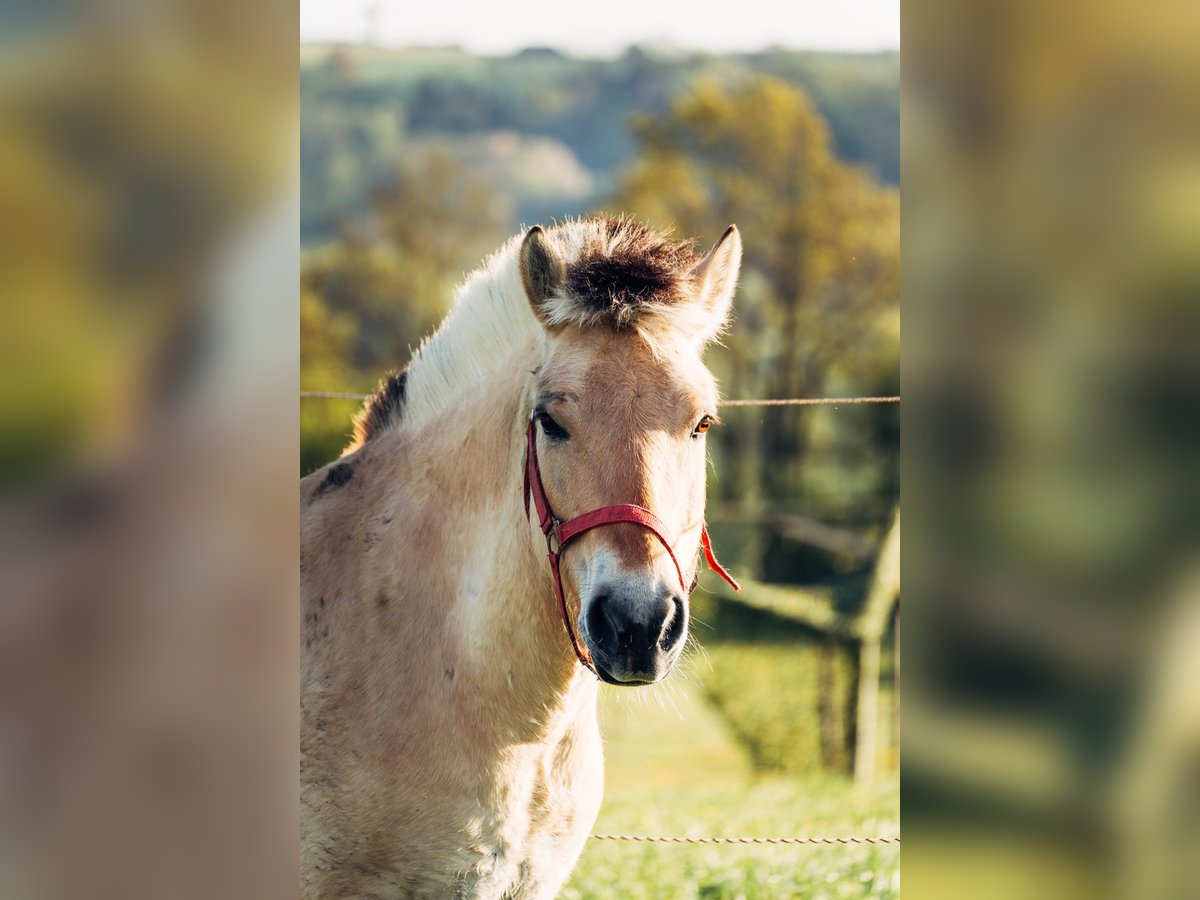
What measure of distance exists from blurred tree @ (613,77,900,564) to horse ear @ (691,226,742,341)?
15996 mm

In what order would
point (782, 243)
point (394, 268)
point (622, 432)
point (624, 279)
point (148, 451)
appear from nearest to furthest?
point (148, 451) → point (622, 432) → point (624, 279) → point (394, 268) → point (782, 243)

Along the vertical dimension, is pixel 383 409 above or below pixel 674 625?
above

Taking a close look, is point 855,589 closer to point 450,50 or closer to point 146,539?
point 146,539

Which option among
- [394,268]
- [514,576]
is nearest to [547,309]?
[514,576]

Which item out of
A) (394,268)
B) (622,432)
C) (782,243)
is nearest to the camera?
(622,432)

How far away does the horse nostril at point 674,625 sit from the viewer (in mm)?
2250

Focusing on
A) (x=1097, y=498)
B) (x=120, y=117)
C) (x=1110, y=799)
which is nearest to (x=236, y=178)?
(x=120, y=117)

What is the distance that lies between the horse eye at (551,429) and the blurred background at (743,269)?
6.86m

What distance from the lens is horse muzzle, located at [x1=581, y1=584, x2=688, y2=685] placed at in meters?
2.22

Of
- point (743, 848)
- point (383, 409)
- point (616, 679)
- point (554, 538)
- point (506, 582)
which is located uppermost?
point (383, 409)

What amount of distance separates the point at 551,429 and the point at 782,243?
18682 mm

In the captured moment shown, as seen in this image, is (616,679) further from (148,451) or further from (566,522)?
(148,451)

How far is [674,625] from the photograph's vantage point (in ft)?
7.53

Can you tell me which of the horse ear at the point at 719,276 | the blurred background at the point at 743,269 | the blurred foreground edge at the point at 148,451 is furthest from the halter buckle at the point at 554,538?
the blurred background at the point at 743,269
